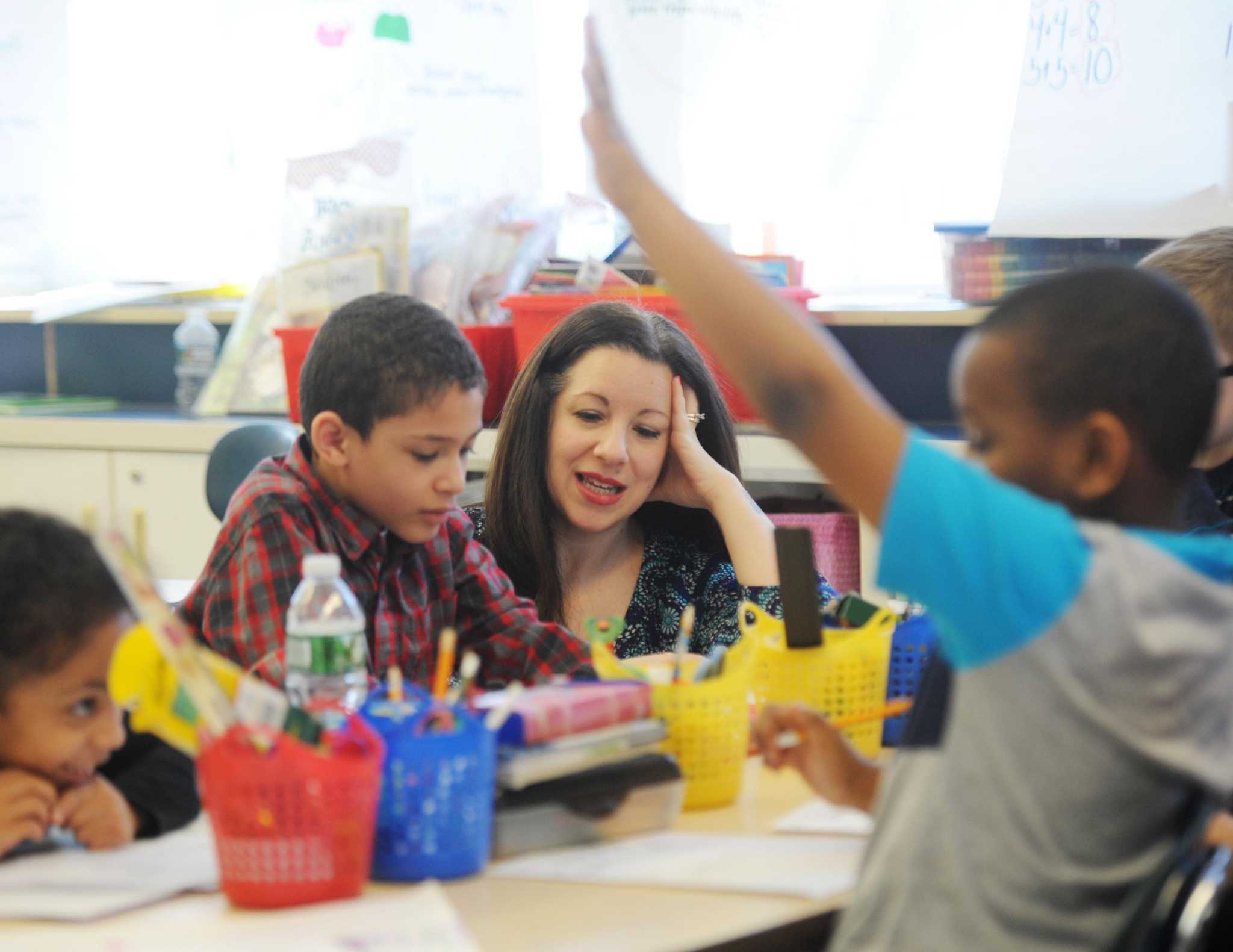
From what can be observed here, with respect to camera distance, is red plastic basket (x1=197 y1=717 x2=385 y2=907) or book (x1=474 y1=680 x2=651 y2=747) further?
book (x1=474 y1=680 x2=651 y2=747)

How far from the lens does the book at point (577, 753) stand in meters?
1.17

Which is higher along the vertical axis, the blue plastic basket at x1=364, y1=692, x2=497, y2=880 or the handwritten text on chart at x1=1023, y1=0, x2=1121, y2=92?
the handwritten text on chart at x1=1023, y1=0, x2=1121, y2=92

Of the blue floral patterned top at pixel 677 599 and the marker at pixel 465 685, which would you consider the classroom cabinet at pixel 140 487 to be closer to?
the blue floral patterned top at pixel 677 599

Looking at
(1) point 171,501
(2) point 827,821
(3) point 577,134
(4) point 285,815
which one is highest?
(3) point 577,134

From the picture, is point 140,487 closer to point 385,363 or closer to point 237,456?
point 237,456

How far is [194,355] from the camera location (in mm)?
3797

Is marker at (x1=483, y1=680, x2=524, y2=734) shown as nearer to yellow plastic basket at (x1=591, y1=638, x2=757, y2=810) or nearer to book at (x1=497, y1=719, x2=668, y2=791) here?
book at (x1=497, y1=719, x2=668, y2=791)

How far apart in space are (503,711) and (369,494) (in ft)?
1.76

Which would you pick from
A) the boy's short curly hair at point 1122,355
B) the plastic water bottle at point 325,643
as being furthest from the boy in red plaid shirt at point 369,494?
the boy's short curly hair at point 1122,355

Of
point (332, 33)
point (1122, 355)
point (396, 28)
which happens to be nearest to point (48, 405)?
point (332, 33)

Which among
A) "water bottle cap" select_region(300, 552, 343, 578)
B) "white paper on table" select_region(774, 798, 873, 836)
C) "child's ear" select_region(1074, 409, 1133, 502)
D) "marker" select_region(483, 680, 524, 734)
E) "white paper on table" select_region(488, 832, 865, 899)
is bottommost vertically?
"white paper on table" select_region(774, 798, 873, 836)

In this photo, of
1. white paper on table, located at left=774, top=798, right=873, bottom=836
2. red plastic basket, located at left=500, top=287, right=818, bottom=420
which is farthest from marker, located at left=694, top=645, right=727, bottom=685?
red plastic basket, located at left=500, top=287, right=818, bottom=420

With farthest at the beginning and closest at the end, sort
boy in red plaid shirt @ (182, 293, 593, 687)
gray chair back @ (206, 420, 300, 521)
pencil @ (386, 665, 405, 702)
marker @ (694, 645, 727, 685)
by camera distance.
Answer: gray chair back @ (206, 420, 300, 521) → boy in red plaid shirt @ (182, 293, 593, 687) → marker @ (694, 645, 727, 685) → pencil @ (386, 665, 405, 702)

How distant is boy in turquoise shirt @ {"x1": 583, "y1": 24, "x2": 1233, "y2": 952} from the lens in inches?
32.2
